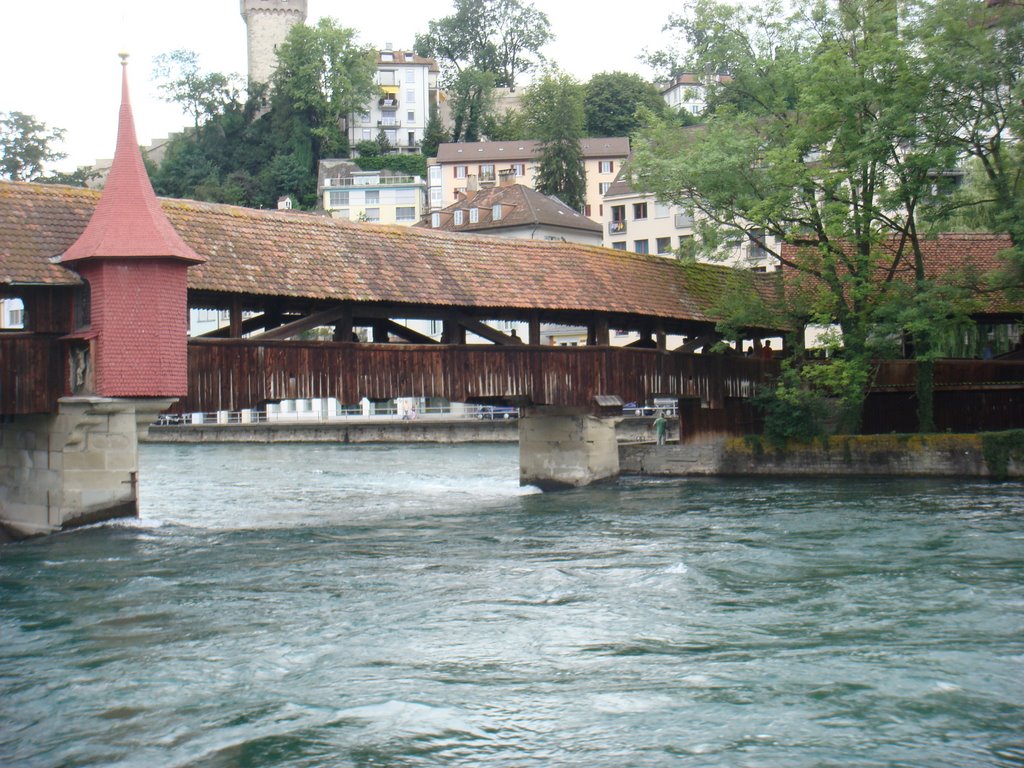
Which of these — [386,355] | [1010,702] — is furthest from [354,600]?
[386,355]

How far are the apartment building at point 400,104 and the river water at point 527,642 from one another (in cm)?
6239

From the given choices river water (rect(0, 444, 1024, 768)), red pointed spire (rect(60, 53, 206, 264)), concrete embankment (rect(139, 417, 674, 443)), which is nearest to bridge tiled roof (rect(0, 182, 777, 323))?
red pointed spire (rect(60, 53, 206, 264))

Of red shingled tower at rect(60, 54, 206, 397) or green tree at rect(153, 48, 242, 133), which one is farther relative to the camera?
green tree at rect(153, 48, 242, 133)

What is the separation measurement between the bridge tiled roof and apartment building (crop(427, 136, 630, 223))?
44.8 metres

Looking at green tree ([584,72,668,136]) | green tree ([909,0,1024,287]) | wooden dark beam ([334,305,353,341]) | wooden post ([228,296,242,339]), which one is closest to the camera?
wooden post ([228,296,242,339])

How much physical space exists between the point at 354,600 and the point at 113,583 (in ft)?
7.51

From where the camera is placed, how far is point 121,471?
14.6 m

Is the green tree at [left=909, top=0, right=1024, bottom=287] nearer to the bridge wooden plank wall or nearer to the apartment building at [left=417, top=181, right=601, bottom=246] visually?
the bridge wooden plank wall

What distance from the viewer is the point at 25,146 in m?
51.6

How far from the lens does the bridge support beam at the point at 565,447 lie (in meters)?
21.2

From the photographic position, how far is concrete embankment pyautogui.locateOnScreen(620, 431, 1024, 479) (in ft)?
66.1

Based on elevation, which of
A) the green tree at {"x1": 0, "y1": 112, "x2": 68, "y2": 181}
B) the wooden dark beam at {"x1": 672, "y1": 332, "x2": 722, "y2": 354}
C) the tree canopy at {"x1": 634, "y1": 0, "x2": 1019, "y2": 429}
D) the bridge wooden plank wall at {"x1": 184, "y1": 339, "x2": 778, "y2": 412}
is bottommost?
the bridge wooden plank wall at {"x1": 184, "y1": 339, "x2": 778, "y2": 412}

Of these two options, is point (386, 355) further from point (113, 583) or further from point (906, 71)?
point (906, 71)

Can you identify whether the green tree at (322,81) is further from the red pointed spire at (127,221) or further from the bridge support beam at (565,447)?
the red pointed spire at (127,221)
